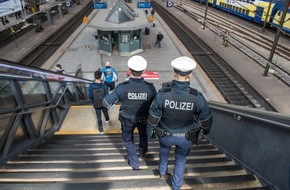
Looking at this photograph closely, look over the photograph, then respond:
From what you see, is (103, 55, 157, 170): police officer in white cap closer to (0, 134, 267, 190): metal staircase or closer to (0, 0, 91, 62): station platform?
(0, 134, 267, 190): metal staircase

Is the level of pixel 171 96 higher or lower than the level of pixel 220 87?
higher

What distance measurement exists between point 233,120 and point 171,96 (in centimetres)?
202

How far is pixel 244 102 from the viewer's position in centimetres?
1202

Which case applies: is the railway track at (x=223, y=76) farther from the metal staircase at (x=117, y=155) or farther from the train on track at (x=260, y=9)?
the metal staircase at (x=117, y=155)

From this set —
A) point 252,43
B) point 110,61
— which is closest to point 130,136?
point 110,61

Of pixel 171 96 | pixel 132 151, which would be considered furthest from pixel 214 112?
pixel 171 96

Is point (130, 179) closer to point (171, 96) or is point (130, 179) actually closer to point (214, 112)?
point (171, 96)

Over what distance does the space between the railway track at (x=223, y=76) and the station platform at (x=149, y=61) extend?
19.3 inches

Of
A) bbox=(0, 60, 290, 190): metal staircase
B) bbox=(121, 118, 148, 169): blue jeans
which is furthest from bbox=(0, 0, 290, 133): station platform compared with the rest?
bbox=(121, 118, 148, 169): blue jeans

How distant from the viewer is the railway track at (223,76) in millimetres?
12102

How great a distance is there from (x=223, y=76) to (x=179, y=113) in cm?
1296

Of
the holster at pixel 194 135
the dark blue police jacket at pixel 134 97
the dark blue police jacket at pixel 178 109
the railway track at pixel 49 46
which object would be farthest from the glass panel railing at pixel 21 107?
the railway track at pixel 49 46

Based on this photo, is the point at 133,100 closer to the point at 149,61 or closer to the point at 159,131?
the point at 159,131

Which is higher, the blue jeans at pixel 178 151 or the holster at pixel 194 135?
the holster at pixel 194 135
